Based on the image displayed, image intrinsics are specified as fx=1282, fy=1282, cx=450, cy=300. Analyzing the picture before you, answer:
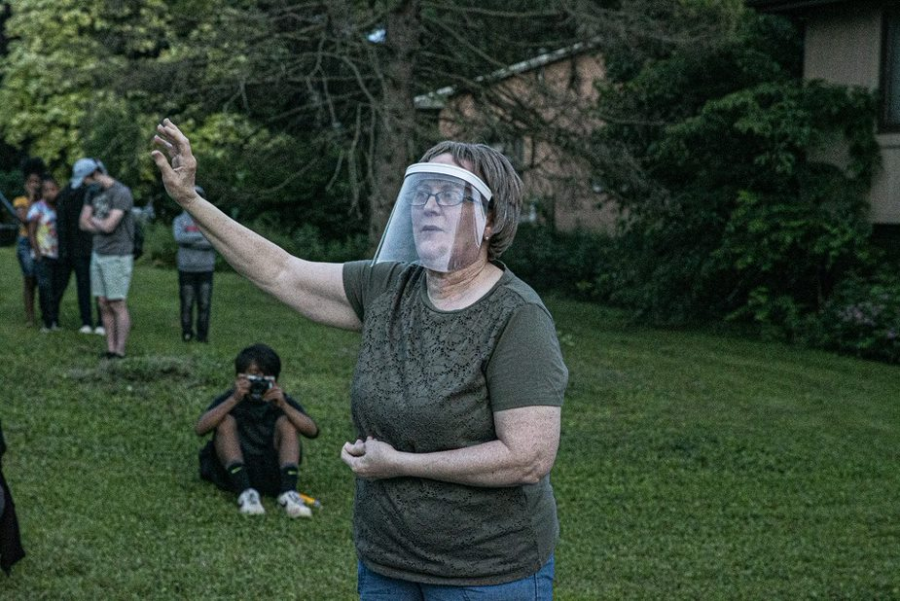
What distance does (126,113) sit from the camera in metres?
17.9

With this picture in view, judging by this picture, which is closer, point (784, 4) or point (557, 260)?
point (784, 4)

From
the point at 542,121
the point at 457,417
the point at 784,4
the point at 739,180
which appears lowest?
the point at 457,417

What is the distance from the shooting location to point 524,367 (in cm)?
306

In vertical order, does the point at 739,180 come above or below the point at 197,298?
above

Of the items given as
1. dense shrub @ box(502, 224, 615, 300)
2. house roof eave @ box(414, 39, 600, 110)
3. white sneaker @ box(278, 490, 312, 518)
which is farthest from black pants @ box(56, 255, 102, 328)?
dense shrub @ box(502, 224, 615, 300)

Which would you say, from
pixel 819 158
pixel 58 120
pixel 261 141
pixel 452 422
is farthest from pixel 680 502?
pixel 58 120

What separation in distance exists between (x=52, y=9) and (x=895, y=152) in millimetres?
25900

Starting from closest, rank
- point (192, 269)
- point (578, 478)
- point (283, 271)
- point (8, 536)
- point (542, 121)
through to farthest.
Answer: point (283, 271)
point (8, 536)
point (578, 478)
point (192, 269)
point (542, 121)

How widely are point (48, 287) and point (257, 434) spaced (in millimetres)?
7266

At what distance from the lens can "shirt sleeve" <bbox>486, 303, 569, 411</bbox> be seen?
3.05 meters

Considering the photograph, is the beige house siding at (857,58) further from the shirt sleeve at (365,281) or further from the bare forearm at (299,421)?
the shirt sleeve at (365,281)

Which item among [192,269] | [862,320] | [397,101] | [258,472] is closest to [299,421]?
[258,472]

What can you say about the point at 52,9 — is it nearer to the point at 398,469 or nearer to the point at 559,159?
the point at 559,159

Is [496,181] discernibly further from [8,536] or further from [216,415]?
[216,415]
